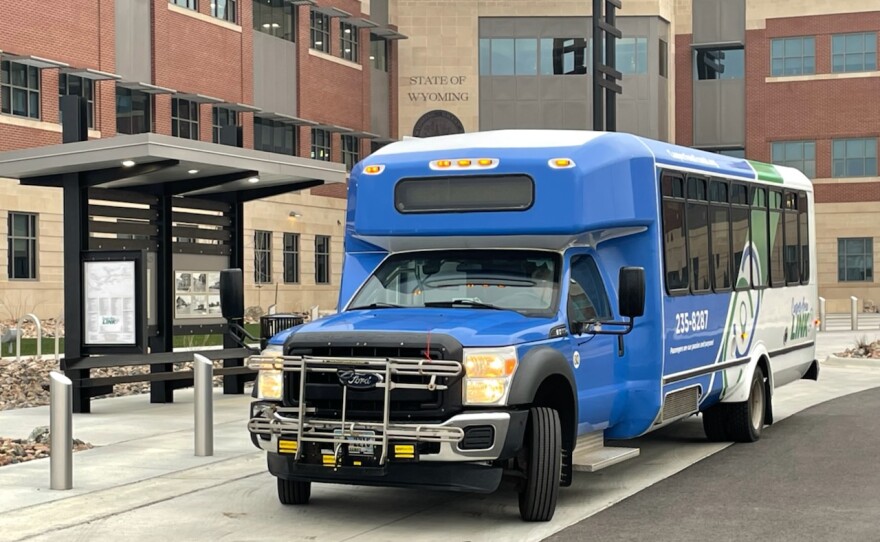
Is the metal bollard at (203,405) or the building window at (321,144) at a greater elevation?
the building window at (321,144)

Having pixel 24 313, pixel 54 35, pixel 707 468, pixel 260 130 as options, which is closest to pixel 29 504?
pixel 707 468

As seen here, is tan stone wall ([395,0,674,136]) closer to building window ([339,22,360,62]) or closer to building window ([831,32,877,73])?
building window ([339,22,360,62])

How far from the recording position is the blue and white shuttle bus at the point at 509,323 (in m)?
8.53

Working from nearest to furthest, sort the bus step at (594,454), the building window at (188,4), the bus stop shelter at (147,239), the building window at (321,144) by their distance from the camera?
the bus step at (594,454)
the bus stop shelter at (147,239)
the building window at (188,4)
the building window at (321,144)

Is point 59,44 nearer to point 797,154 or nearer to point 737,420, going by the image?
point 737,420

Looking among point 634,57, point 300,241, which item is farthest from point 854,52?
point 300,241

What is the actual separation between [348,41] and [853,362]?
118 ft

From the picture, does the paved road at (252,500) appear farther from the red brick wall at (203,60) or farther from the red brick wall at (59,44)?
the red brick wall at (203,60)

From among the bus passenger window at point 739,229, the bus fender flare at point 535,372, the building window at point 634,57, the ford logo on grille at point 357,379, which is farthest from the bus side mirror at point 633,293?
the building window at point 634,57

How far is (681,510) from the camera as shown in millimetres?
9484

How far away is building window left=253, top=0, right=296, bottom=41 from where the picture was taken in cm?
5047

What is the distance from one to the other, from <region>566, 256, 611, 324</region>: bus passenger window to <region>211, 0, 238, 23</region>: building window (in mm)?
38667

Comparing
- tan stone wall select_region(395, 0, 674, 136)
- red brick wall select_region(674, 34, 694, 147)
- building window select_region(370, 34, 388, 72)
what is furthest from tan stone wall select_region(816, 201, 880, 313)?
building window select_region(370, 34, 388, 72)

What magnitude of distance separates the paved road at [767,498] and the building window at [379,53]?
47053mm
